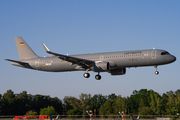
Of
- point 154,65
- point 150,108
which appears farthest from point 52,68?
point 150,108

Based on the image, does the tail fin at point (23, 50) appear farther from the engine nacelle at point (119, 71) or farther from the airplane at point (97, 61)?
the engine nacelle at point (119, 71)

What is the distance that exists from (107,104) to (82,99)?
15.4 m

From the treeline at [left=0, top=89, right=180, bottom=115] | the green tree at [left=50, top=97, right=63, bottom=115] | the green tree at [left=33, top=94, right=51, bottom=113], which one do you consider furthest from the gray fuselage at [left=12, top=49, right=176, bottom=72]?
the green tree at [left=50, top=97, right=63, bottom=115]

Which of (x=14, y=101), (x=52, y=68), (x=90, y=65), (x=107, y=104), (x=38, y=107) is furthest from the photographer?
(x=107, y=104)

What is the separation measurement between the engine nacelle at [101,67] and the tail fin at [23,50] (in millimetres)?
17721

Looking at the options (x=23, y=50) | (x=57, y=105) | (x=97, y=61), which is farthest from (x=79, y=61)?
(x=57, y=105)

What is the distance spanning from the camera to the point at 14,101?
4712 inches

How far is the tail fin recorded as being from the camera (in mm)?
58088

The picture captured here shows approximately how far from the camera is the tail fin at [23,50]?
5809 centimetres

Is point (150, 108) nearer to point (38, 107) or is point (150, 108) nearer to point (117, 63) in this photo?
point (38, 107)

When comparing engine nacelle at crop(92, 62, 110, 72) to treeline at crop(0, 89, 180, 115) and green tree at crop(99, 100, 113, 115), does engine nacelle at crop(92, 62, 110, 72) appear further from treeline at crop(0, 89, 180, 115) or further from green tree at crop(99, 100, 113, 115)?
green tree at crop(99, 100, 113, 115)

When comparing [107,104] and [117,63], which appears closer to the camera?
[117,63]

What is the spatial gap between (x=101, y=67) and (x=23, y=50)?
73.8 feet

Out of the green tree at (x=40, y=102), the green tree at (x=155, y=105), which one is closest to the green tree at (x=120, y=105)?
the green tree at (x=155, y=105)
